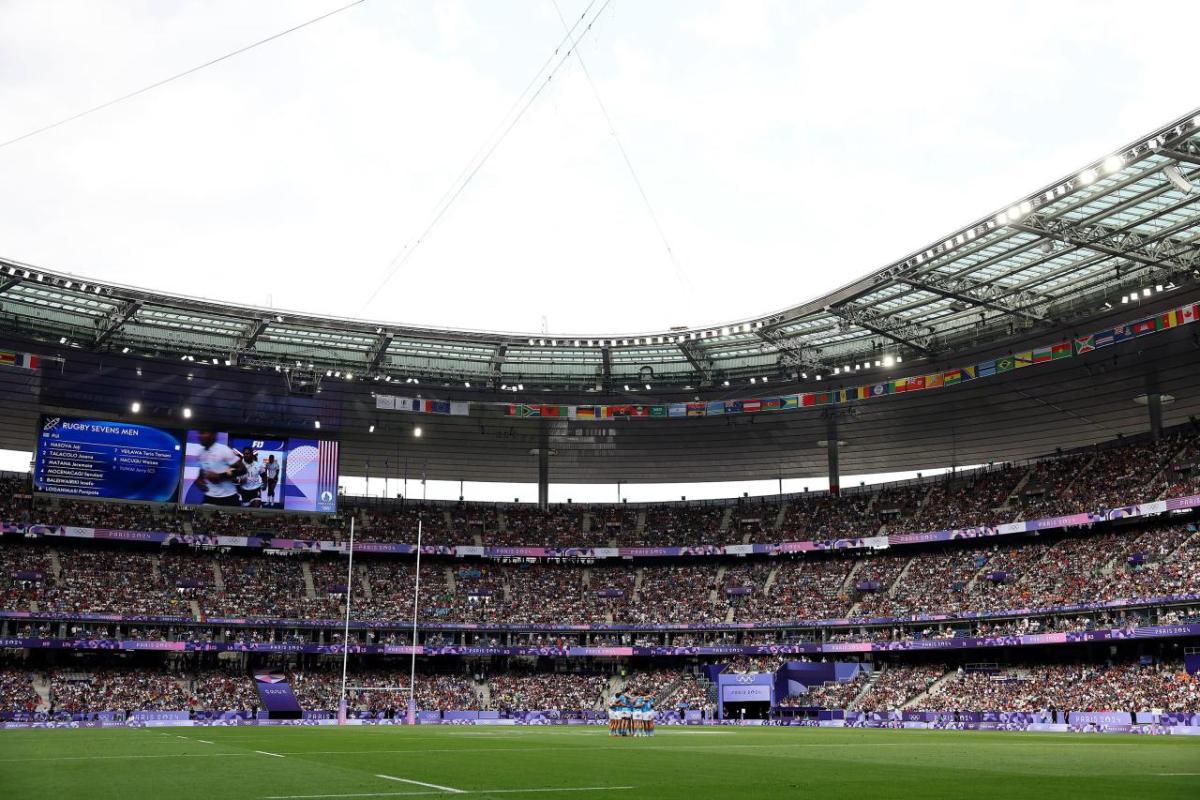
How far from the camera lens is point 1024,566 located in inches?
2494

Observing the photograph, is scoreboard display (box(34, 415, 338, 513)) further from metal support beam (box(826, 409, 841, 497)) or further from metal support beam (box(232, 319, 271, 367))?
metal support beam (box(826, 409, 841, 497))

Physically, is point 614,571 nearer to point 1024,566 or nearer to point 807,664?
point 807,664

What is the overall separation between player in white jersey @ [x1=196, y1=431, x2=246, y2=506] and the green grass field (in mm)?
37099

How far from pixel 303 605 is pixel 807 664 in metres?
32.6

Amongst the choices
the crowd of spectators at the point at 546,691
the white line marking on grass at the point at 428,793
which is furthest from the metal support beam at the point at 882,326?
the white line marking on grass at the point at 428,793

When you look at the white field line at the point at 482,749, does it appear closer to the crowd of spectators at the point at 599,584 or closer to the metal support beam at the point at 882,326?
the metal support beam at the point at 882,326

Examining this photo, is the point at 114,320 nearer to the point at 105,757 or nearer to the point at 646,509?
the point at 105,757

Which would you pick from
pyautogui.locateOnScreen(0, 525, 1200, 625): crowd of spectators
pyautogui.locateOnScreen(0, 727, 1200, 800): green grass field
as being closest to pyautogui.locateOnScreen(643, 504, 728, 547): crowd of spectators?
pyautogui.locateOnScreen(0, 525, 1200, 625): crowd of spectators

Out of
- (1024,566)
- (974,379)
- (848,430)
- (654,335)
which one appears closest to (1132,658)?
(1024,566)

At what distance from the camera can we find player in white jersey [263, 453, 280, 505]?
69.2 metres

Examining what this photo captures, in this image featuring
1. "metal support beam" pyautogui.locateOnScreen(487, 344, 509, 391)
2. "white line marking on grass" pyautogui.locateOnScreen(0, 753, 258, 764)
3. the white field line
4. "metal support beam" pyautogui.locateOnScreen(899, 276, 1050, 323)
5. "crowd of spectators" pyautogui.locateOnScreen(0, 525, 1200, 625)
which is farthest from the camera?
"metal support beam" pyautogui.locateOnScreen(487, 344, 509, 391)

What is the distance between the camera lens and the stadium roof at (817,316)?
43719mm

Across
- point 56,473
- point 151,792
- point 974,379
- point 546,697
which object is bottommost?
point 546,697

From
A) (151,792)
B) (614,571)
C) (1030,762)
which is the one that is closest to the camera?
(151,792)
